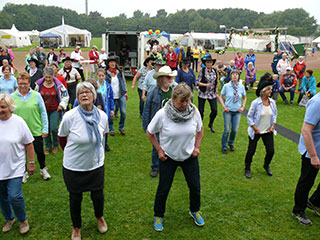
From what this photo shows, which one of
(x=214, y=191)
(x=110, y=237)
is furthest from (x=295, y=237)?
(x=110, y=237)

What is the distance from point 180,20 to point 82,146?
426ft

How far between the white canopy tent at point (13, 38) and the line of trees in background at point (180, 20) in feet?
172

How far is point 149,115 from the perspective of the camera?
207 inches

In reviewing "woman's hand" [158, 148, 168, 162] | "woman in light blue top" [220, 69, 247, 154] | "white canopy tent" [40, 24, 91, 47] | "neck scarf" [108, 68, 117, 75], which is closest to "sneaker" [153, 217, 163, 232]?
"woman's hand" [158, 148, 168, 162]

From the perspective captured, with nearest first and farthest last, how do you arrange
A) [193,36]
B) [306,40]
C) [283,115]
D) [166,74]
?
[166,74] < [283,115] < [193,36] < [306,40]

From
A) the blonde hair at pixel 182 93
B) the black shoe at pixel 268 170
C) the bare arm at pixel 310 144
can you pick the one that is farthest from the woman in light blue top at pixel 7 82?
the bare arm at pixel 310 144

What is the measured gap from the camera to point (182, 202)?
4535 millimetres

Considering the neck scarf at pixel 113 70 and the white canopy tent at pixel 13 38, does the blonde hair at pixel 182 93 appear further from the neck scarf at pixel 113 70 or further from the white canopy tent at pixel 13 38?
the white canopy tent at pixel 13 38

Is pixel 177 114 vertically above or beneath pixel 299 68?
beneath

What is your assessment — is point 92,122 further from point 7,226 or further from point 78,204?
point 7,226

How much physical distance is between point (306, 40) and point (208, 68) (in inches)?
2479

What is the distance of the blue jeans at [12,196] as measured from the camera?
3406mm

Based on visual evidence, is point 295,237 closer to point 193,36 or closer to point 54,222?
point 54,222

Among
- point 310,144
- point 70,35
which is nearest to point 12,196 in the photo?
point 310,144
